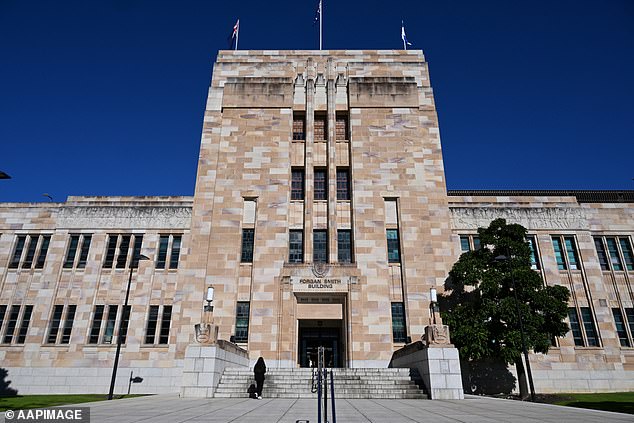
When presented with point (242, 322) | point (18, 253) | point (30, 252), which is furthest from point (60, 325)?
point (242, 322)

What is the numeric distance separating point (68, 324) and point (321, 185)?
19.4 meters

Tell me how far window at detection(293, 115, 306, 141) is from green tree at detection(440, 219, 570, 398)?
49.0 feet

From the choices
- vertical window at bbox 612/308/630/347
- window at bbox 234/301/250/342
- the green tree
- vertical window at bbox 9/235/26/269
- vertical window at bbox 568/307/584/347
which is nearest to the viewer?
the green tree

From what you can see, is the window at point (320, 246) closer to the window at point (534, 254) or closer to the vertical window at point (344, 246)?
the vertical window at point (344, 246)

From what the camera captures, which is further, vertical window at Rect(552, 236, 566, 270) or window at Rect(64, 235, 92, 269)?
window at Rect(64, 235, 92, 269)

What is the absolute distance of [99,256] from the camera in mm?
27672

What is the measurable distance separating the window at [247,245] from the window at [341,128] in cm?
992

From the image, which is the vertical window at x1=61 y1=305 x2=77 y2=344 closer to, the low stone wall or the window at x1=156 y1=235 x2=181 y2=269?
the window at x1=156 y1=235 x2=181 y2=269

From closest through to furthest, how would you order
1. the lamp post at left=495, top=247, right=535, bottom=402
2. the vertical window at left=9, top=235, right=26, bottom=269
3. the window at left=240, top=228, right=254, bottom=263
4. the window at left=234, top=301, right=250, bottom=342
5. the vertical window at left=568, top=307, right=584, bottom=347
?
the lamp post at left=495, top=247, right=535, bottom=402 → the window at left=234, top=301, right=250, bottom=342 → the vertical window at left=568, top=307, right=584, bottom=347 → the window at left=240, top=228, right=254, bottom=263 → the vertical window at left=9, top=235, right=26, bottom=269

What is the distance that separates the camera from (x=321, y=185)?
29188 mm

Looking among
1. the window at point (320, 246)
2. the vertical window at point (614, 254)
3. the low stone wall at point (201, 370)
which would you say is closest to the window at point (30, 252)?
the low stone wall at point (201, 370)

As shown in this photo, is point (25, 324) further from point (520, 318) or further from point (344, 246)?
point (520, 318)

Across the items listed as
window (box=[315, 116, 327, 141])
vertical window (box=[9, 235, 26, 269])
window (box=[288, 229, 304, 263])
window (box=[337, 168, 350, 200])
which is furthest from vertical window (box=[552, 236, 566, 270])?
vertical window (box=[9, 235, 26, 269])

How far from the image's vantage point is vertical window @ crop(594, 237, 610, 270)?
27.8 metres
